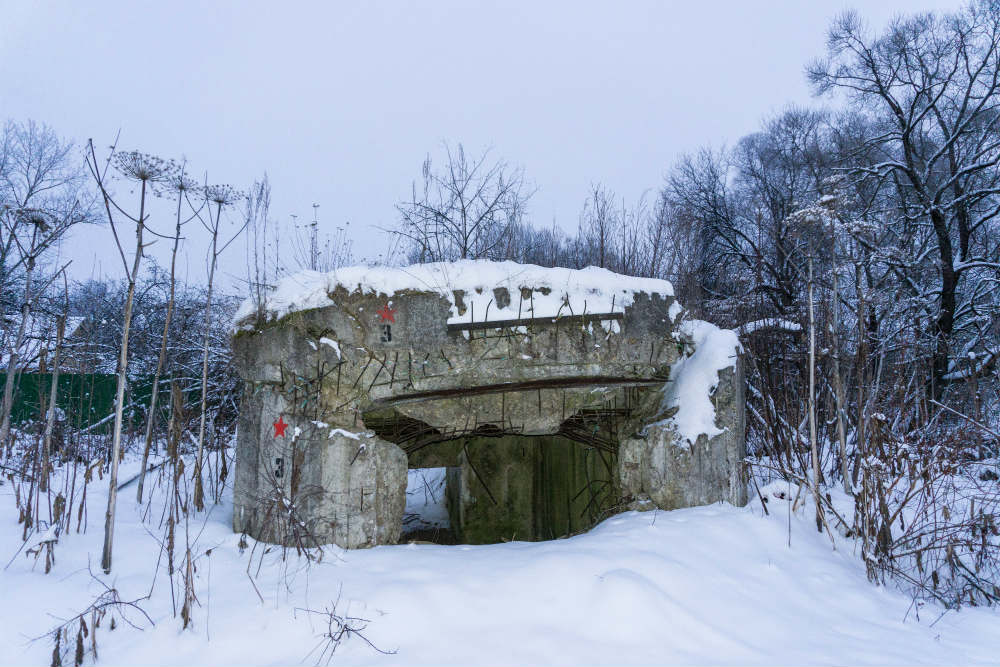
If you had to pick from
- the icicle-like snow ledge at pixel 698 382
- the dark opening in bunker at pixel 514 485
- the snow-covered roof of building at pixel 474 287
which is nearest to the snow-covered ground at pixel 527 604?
the icicle-like snow ledge at pixel 698 382

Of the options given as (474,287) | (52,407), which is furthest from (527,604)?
(52,407)

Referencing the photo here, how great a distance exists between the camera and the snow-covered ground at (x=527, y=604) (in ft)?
10.1

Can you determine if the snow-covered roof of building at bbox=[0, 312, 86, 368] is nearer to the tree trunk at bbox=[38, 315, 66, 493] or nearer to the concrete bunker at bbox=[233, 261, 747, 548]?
the tree trunk at bbox=[38, 315, 66, 493]

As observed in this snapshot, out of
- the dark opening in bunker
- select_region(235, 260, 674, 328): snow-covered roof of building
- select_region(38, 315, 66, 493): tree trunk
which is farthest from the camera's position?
the dark opening in bunker

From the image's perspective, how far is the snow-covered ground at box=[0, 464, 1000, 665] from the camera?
10.1 ft

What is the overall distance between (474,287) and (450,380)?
2.15 feet

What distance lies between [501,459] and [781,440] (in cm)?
289

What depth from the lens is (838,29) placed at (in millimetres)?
10812

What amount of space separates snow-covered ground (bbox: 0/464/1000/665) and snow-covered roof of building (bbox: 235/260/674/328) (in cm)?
152

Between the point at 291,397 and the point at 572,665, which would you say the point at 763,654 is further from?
the point at 291,397

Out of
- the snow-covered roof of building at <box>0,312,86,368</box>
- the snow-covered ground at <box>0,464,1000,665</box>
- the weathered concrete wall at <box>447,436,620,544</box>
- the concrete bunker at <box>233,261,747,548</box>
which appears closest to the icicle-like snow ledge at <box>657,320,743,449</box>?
the concrete bunker at <box>233,261,747,548</box>

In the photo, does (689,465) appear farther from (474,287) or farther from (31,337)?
(31,337)

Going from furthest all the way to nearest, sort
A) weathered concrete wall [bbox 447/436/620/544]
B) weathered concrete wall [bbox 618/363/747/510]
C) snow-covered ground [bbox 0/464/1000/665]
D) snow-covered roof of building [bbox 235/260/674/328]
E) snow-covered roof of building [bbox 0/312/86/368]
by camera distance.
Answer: weathered concrete wall [bbox 447/436/620/544] → snow-covered roof of building [bbox 0/312/86/368] → weathered concrete wall [bbox 618/363/747/510] → snow-covered roof of building [bbox 235/260/674/328] → snow-covered ground [bbox 0/464/1000/665]

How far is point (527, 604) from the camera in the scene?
3422 mm
